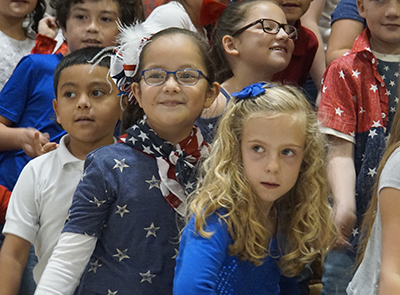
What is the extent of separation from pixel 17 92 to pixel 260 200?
1303 mm

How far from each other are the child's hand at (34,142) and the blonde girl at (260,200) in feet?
2.84

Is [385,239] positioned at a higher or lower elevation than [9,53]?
lower

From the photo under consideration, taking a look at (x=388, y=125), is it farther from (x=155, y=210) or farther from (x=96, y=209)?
(x=96, y=209)

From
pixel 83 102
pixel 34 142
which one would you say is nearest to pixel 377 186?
pixel 83 102

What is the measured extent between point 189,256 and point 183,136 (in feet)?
1.71

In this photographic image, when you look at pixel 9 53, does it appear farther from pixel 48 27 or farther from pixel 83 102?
pixel 83 102

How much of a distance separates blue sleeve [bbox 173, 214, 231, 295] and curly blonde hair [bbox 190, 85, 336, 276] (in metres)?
0.03

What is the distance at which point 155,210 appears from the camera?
176cm

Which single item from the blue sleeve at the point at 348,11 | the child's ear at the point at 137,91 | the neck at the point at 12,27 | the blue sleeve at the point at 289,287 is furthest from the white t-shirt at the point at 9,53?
the blue sleeve at the point at 289,287

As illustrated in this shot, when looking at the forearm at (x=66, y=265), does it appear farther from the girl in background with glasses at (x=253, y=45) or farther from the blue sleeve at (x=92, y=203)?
the girl in background with glasses at (x=253, y=45)

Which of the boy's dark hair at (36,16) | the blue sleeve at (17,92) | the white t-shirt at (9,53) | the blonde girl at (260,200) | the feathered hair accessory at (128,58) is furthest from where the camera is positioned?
the boy's dark hair at (36,16)

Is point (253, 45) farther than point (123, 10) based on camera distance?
No

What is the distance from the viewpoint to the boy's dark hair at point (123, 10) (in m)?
2.55

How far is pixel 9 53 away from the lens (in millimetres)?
2785
